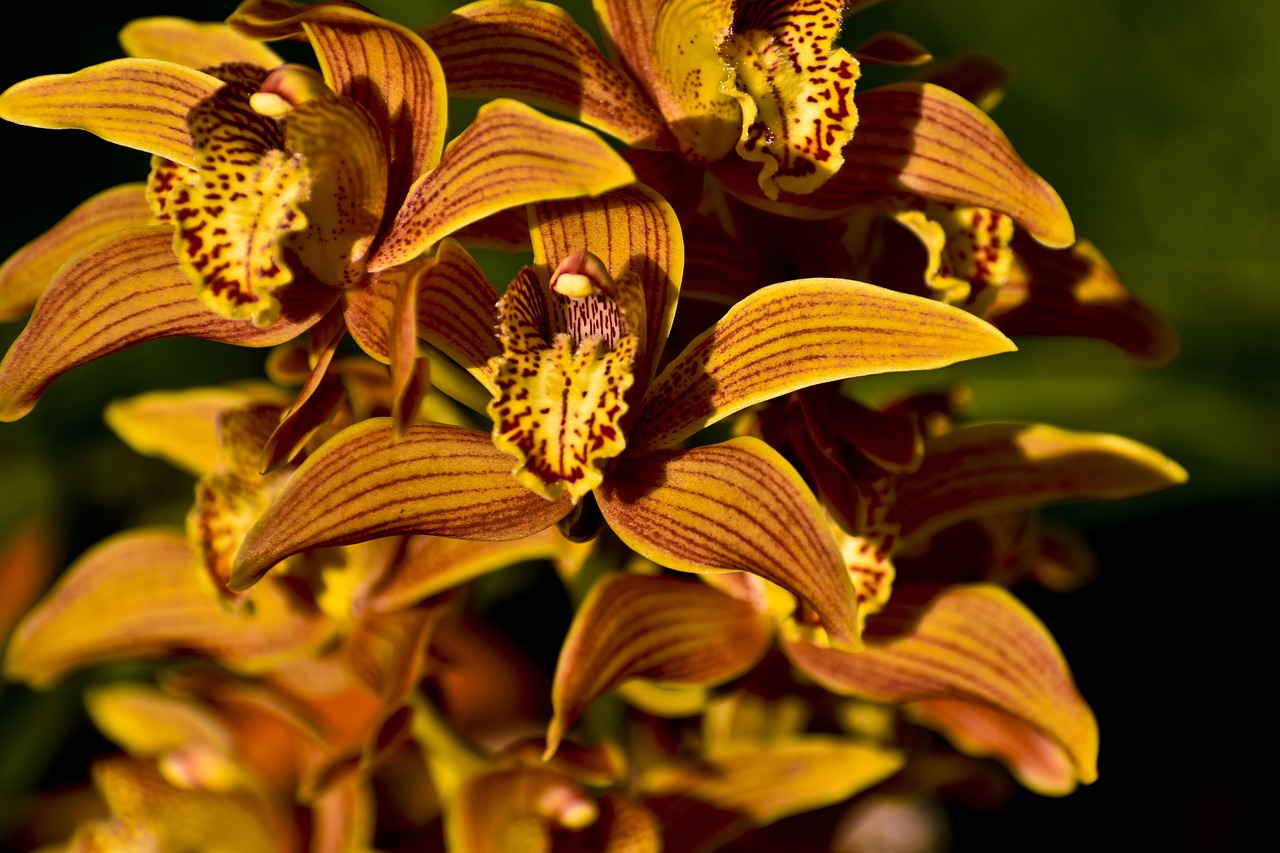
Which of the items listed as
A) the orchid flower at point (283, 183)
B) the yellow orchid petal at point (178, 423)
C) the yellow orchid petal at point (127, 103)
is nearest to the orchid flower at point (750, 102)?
the orchid flower at point (283, 183)

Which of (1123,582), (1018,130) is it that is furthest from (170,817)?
(1018,130)

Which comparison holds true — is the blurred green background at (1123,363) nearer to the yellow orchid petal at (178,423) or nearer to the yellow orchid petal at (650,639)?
the yellow orchid petal at (178,423)

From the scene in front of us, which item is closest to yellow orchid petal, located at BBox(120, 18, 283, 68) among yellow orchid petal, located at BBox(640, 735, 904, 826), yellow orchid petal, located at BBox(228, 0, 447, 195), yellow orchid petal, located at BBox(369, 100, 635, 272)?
yellow orchid petal, located at BBox(228, 0, 447, 195)

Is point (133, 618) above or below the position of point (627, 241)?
below

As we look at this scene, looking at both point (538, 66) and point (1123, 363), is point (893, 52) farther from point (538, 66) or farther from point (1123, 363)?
point (1123, 363)

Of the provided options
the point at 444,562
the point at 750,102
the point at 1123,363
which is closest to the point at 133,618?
the point at 444,562

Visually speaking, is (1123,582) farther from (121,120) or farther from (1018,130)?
(121,120)
